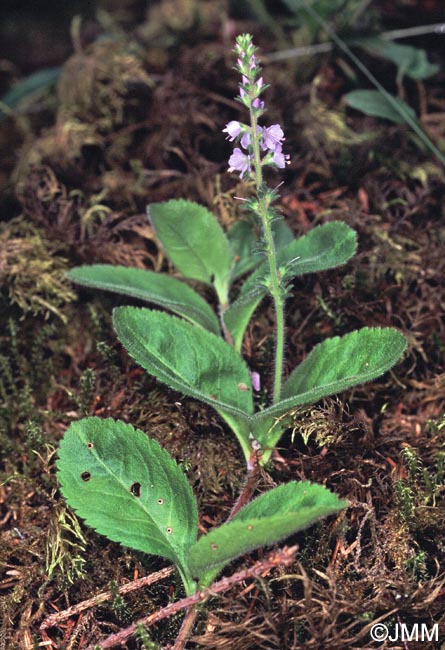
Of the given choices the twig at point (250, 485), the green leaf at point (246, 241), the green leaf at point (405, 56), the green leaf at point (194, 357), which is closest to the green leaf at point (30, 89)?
the green leaf at point (405, 56)

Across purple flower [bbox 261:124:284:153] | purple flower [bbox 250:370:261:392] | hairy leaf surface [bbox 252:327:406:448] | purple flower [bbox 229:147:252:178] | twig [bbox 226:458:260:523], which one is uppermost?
purple flower [bbox 261:124:284:153]

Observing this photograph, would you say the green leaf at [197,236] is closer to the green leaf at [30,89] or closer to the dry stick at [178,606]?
the dry stick at [178,606]

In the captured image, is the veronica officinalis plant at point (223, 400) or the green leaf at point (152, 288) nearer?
the veronica officinalis plant at point (223, 400)

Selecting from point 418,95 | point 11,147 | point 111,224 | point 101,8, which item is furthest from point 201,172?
point 101,8

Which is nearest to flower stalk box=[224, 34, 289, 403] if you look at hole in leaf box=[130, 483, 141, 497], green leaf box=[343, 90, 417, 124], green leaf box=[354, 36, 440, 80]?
hole in leaf box=[130, 483, 141, 497]

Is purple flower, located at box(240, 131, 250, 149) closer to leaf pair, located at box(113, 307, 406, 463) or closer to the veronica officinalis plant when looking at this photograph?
the veronica officinalis plant

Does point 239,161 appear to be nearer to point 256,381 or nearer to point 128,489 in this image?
point 256,381

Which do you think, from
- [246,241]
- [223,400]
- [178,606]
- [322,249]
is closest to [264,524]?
[178,606]
